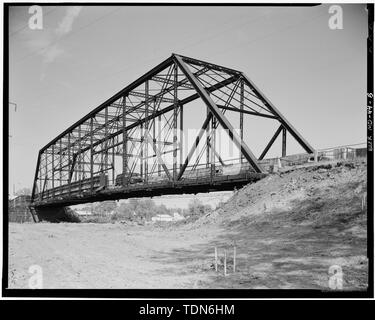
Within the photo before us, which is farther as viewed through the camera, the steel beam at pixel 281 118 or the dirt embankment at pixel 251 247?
the steel beam at pixel 281 118

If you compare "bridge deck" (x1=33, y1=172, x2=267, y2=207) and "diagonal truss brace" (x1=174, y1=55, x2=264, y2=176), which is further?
"bridge deck" (x1=33, y1=172, x2=267, y2=207)

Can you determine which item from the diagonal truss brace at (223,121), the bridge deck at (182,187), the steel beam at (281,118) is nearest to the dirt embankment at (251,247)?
the bridge deck at (182,187)

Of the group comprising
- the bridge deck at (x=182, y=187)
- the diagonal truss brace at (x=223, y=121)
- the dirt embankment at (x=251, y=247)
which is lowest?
the dirt embankment at (x=251, y=247)

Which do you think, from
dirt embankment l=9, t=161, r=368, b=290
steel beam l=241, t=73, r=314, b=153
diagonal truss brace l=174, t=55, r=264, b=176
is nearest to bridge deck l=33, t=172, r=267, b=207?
diagonal truss brace l=174, t=55, r=264, b=176

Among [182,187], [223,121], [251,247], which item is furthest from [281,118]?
[251,247]

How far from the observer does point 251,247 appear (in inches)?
441

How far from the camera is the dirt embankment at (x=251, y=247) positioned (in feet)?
26.1

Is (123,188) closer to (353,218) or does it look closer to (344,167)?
(344,167)

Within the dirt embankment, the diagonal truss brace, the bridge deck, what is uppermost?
the diagonal truss brace

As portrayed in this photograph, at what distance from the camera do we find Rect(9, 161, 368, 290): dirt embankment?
796cm

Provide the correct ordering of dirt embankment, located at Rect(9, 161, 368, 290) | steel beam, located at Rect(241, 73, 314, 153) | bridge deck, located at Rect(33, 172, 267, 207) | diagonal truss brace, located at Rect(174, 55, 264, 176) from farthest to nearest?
steel beam, located at Rect(241, 73, 314, 153), bridge deck, located at Rect(33, 172, 267, 207), diagonal truss brace, located at Rect(174, 55, 264, 176), dirt embankment, located at Rect(9, 161, 368, 290)

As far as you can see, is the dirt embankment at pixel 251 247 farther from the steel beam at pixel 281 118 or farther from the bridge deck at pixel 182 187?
the steel beam at pixel 281 118

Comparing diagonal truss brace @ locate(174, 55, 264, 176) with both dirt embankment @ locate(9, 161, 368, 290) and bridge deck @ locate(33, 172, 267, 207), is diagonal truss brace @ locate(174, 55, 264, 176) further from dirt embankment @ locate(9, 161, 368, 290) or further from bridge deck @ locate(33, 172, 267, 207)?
dirt embankment @ locate(9, 161, 368, 290)

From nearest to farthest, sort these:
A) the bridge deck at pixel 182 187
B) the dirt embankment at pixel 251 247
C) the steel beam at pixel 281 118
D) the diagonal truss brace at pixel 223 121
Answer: the dirt embankment at pixel 251 247, the diagonal truss brace at pixel 223 121, the bridge deck at pixel 182 187, the steel beam at pixel 281 118
